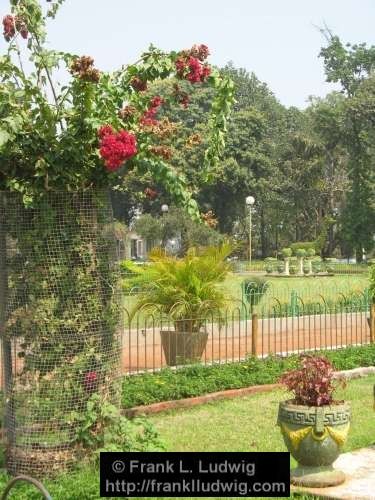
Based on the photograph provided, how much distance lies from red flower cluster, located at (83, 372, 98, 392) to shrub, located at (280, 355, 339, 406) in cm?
161

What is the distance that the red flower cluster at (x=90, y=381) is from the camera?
626 centimetres

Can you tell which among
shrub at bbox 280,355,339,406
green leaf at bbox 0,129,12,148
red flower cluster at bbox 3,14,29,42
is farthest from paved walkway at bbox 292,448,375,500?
red flower cluster at bbox 3,14,29,42

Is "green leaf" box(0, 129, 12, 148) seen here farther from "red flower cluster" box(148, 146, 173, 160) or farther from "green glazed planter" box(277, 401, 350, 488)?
"green glazed planter" box(277, 401, 350, 488)

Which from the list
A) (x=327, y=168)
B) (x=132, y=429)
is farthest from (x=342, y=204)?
(x=132, y=429)

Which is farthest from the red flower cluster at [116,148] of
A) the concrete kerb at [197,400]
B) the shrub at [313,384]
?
the concrete kerb at [197,400]

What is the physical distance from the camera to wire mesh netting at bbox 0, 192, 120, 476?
6.18 meters

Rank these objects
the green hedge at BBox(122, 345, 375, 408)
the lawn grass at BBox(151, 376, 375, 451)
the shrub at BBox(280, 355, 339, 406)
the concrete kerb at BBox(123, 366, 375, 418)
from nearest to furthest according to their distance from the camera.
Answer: the shrub at BBox(280, 355, 339, 406), the lawn grass at BBox(151, 376, 375, 451), the concrete kerb at BBox(123, 366, 375, 418), the green hedge at BBox(122, 345, 375, 408)

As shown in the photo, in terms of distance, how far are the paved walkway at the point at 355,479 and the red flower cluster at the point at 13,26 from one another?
14.2 ft

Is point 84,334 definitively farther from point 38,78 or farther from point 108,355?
point 38,78

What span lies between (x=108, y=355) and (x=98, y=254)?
869 millimetres

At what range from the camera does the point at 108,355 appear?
643 cm

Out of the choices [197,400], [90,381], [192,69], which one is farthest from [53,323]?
[197,400]

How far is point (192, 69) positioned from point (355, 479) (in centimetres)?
358

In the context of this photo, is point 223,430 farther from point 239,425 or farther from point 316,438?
point 316,438
